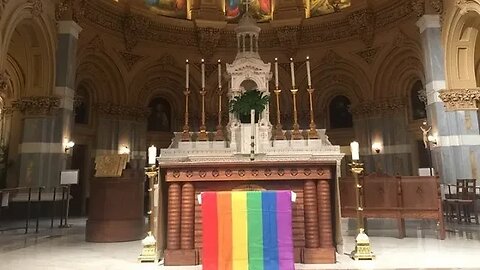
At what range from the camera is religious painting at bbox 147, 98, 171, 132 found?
20.8 metres

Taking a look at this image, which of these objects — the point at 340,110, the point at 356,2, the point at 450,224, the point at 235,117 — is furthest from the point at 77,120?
the point at 450,224

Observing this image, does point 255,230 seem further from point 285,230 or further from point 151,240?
point 151,240

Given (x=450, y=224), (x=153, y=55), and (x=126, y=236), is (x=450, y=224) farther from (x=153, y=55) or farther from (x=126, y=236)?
(x=153, y=55)

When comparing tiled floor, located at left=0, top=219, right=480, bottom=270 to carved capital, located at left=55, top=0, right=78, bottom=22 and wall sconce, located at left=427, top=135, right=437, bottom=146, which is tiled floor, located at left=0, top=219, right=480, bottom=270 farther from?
A: carved capital, located at left=55, top=0, right=78, bottom=22


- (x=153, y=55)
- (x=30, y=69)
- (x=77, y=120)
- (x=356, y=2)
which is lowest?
(x=77, y=120)

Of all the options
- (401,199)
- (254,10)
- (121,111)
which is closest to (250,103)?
(401,199)

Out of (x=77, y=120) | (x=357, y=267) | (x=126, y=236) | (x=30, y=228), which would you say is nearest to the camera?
(x=357, y=267)

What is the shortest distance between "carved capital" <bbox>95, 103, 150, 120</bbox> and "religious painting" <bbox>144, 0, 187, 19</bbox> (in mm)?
5404

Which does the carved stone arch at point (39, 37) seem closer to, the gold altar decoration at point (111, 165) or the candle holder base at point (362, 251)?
the gold altar decoration at point (111, 165)

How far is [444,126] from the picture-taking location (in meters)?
13.5

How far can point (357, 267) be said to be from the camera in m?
5.74

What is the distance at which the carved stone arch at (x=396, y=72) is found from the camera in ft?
58.0

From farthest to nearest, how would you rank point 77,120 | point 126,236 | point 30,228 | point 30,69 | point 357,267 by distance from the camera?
1. point 77,120
2. point 30,69
3. point 30,228
4. point 126,236
5. point 357,267

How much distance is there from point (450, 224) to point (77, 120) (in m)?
16.3
